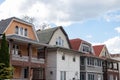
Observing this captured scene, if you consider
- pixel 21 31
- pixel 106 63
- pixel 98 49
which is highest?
pixel 21 31

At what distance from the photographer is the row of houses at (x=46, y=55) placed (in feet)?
144

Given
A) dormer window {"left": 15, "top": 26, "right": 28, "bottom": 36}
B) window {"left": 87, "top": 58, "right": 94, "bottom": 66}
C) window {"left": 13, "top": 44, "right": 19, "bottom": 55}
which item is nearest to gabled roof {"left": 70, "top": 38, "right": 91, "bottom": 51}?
window {"left": 87, "top": 58, "right": 94, "bottom": 66}

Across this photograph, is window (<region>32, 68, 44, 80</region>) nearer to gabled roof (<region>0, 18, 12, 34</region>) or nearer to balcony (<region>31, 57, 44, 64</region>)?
balcony (<region>31, 57, 44, 64</region>)

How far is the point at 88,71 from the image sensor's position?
59750 millimetres

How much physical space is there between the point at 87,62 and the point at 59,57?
11.4m

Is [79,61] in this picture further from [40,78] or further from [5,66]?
[5,66]

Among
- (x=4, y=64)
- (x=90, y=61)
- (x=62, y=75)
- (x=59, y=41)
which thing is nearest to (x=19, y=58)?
(x=4, y=64)

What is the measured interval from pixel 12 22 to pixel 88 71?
21.8 m

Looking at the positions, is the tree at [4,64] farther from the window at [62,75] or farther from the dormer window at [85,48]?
the dormer window at [85,48]

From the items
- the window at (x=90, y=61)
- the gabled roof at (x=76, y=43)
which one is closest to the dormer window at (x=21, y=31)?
the gabled roof at (x=76, y=43)

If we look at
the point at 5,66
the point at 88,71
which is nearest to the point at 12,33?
the point at 5,66

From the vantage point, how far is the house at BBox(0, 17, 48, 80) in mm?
42375

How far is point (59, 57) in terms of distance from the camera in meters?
50.6

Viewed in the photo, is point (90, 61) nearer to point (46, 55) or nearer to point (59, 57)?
point (59, 57)
